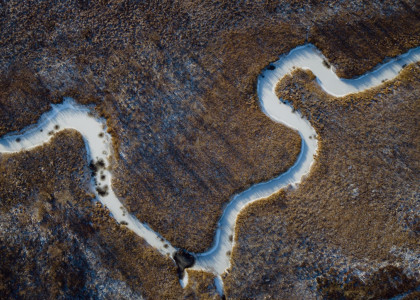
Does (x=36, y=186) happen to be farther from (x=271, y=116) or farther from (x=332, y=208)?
(x=332, y=208)

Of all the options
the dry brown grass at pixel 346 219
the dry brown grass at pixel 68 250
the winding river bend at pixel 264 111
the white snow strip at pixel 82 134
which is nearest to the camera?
the dry brown grass at pixel 346 219

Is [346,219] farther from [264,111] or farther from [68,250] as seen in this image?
[68,250]

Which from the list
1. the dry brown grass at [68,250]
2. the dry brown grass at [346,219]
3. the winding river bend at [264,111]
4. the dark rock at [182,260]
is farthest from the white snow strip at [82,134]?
the dry brown grass at [346,219]

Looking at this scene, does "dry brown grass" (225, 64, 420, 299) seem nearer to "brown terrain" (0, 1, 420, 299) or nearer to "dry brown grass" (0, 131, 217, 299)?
"brown terrain" (0, 1, 420, 299)

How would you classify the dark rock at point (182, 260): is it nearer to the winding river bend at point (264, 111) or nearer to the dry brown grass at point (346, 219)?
the winding river bend at point (264, 111)

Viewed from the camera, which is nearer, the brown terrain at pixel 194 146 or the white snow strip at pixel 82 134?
the brown terrain at pixel 194 146

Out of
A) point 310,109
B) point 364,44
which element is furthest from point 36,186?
point 364,44

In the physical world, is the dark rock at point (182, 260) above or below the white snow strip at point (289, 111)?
below
